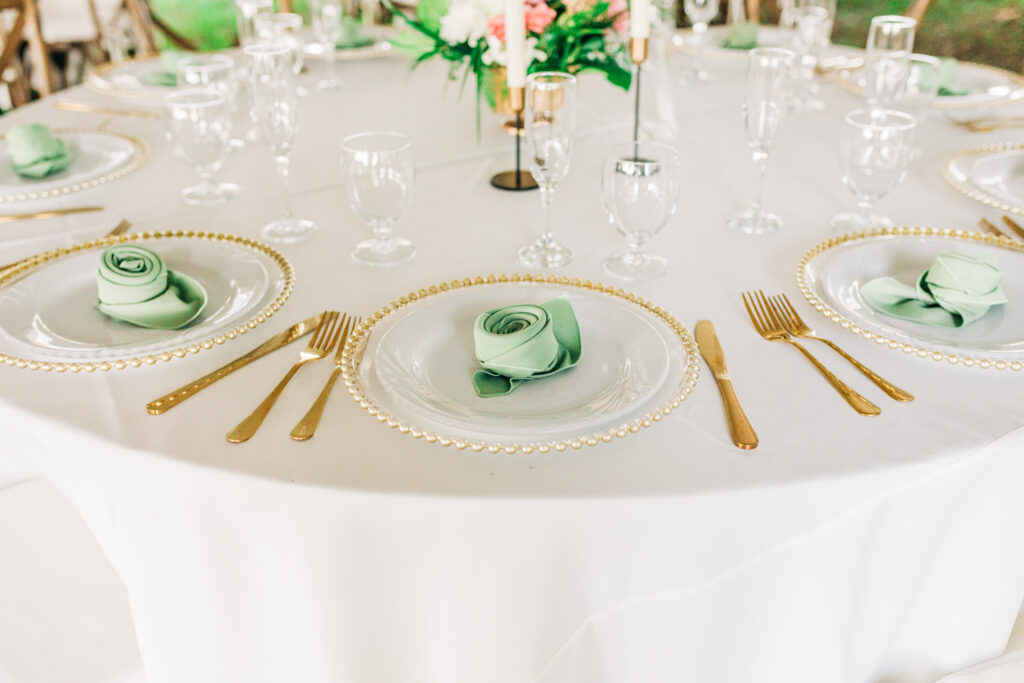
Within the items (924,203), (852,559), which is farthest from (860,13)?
(852,559)

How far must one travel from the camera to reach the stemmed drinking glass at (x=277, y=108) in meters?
1.25

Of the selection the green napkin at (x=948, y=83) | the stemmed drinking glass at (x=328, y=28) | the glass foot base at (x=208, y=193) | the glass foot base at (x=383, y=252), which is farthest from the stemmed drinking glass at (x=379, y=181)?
the green napkin at (x=948, y=83)

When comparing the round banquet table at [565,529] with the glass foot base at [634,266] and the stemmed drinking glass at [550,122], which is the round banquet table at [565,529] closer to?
the glass foot base at [634,266]

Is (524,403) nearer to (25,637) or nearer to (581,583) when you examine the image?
(581,583)

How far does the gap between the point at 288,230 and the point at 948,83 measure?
143 cm

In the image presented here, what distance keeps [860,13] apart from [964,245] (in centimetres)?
532

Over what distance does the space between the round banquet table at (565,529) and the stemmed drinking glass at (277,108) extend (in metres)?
0.29

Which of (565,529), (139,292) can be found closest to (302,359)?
(139,292)

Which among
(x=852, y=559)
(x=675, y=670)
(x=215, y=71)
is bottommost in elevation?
(x=675, y=670)

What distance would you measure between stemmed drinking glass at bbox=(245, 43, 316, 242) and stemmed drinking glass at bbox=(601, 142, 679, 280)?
481 mm

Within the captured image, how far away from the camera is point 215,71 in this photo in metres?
1.57

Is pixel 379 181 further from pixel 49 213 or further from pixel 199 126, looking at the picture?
pixel 49 213

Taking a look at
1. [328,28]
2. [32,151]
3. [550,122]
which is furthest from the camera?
[328,28]

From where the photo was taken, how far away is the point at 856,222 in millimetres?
1258
